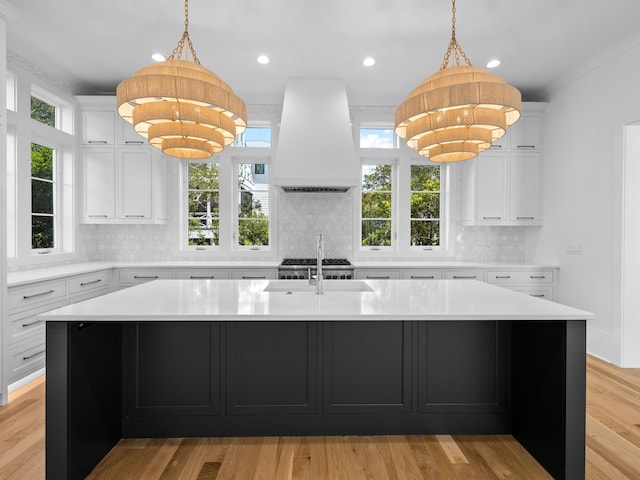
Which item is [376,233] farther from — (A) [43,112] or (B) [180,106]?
(A) [43,112]

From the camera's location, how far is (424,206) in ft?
16.7

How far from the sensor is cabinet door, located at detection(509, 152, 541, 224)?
4629mm

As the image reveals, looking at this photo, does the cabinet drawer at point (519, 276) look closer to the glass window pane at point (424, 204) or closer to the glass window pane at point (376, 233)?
the glass window pane at point (424, 204)

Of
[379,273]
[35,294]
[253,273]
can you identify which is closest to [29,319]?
[35,294]

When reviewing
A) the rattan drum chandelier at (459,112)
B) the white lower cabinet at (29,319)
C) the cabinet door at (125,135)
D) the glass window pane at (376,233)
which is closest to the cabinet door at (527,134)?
the glass window pane at (376,233)

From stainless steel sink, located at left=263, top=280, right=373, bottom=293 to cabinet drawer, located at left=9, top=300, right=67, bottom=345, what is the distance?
190 centimetres

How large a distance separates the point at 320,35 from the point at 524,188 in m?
3.06

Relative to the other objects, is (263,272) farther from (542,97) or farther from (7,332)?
(542,97)

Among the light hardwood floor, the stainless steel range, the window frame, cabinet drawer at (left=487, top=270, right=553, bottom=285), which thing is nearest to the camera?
the light hardwood floor

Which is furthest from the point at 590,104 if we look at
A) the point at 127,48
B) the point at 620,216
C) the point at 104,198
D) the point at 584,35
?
the point at 104,198

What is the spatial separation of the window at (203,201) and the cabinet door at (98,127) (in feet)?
3.21

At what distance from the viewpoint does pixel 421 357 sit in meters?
2.28

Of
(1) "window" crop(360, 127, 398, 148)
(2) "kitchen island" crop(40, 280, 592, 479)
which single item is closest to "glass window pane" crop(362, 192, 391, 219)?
(1) "window" crop(360, 127, 398, 148)

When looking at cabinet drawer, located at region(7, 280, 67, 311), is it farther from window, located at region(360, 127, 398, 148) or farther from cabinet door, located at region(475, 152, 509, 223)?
cabinet door, located at region(475, 152, 509, 223)
